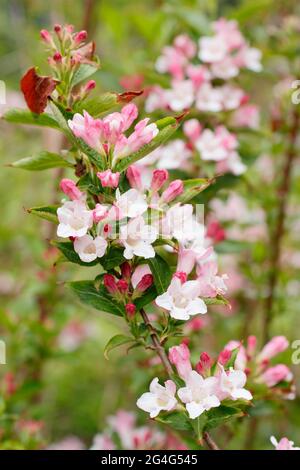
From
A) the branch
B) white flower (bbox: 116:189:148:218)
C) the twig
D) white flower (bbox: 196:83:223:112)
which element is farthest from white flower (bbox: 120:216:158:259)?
the twig

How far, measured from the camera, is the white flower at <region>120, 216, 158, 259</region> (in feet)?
2.65

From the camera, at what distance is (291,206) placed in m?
1.96

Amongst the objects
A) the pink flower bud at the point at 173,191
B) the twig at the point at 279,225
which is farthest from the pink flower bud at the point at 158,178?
the twig at the point at 279,225

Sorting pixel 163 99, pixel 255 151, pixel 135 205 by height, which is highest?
pixel 163 99

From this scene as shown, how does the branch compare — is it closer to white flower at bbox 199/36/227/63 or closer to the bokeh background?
the bokeh background

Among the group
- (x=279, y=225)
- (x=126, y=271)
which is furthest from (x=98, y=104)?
(x=279, y=225)

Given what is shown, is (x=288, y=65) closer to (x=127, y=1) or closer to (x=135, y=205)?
(x=135, y=205)

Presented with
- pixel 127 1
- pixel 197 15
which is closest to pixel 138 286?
pixel 197 15

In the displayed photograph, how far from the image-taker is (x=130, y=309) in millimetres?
855

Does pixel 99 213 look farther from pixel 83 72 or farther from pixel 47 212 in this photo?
pixel 83 72

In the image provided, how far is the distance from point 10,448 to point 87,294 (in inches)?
15.5

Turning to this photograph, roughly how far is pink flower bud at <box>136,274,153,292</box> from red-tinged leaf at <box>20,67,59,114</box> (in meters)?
0.28

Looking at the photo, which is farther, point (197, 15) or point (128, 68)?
point (128, 68)
